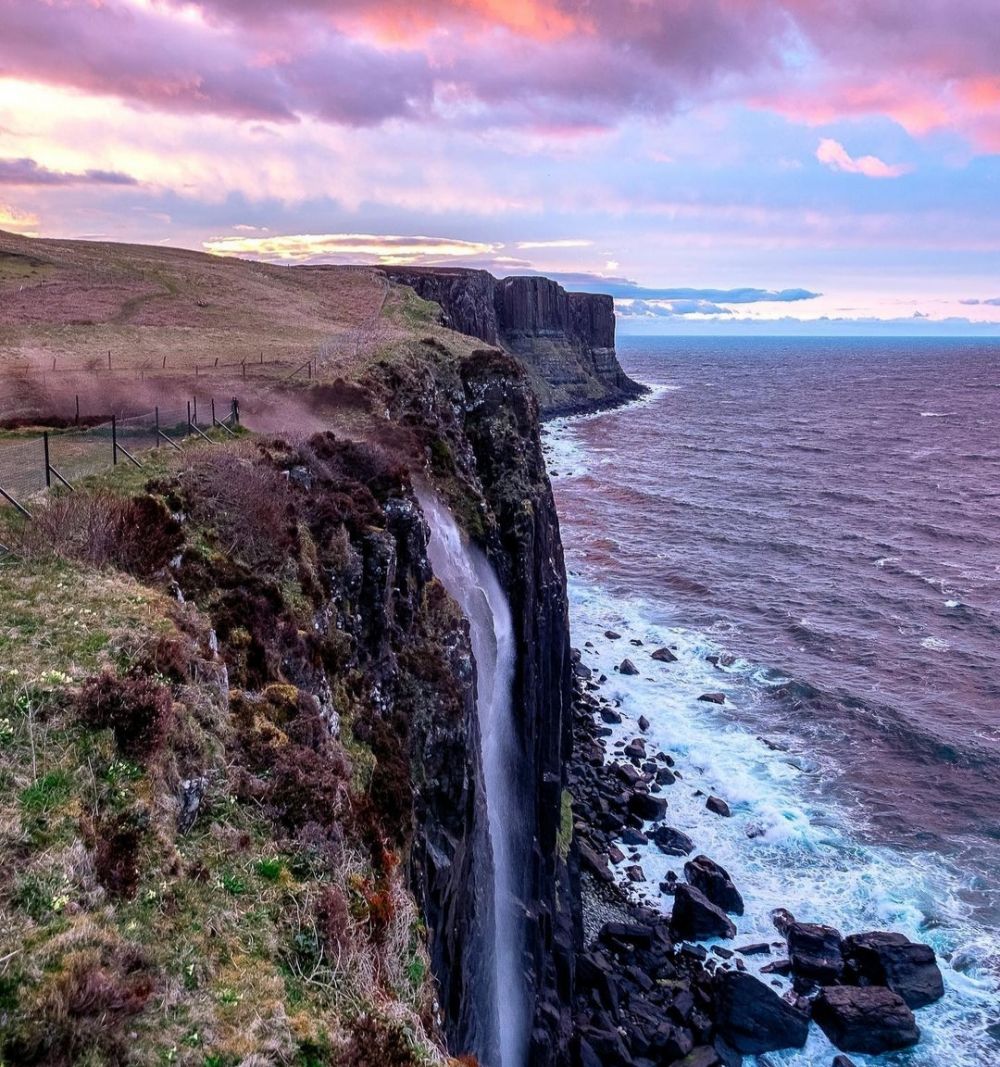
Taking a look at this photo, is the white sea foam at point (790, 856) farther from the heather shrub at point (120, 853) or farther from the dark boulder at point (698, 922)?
the heather shrub at point (120, 853)

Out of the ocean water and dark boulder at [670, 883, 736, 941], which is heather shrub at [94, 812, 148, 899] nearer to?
the ocean water

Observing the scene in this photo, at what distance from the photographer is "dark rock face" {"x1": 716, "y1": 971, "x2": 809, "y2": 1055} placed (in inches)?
1099

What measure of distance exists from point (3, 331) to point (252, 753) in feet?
159

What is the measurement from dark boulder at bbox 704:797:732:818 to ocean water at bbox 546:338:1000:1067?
1.04 feet

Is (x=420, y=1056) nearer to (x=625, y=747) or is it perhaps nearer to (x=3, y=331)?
(x=625, y=747)

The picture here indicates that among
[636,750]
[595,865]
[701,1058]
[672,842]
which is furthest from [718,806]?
[701,1058]

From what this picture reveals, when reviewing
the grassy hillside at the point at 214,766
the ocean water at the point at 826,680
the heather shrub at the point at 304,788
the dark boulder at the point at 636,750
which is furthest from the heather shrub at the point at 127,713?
the dark boulder at the point at 636,750

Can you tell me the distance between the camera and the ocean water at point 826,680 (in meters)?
33.7

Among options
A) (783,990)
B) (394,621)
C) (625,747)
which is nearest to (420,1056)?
(394,621)

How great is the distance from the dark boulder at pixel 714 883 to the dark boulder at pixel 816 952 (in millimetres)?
2233

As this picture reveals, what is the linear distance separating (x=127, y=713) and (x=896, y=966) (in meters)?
29.8

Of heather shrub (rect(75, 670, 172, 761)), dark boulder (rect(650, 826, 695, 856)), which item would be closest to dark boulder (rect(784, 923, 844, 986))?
dark boulder (rect(650, 826, 695, 856))

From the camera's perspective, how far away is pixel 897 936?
3109 centimetres

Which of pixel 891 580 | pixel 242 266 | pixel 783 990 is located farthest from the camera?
pixel 242 266
